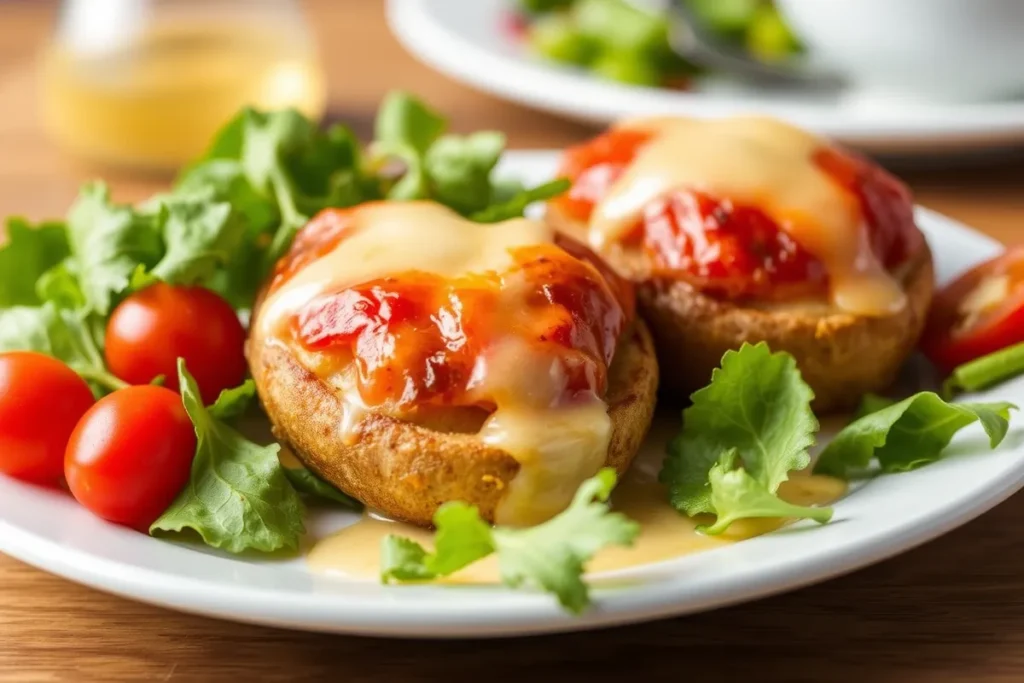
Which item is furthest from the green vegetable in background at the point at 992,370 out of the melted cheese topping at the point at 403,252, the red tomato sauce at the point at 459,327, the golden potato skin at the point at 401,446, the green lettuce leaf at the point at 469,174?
the green lettuce leaf at the point at 469,174

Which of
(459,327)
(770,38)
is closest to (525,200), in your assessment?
(459,327)

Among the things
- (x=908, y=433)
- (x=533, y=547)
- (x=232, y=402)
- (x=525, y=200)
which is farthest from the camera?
(x=525, y=200)

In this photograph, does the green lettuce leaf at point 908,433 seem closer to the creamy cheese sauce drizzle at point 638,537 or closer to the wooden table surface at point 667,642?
the creamy cheese sauce drizzle at point 638,537

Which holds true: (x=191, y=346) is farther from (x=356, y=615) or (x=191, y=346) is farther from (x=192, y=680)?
(x=356, y=615)

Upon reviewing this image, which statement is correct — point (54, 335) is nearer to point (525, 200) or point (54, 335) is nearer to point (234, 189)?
point (234, 189)

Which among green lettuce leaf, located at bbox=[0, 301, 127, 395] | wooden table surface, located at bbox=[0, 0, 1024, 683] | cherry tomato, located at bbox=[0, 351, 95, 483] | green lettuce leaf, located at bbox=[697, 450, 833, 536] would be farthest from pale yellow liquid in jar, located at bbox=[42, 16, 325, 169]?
green lettuce leaf, located at bbox=[697, 450, 833, 536]

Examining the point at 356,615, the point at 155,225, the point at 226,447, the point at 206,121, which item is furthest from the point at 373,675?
the point at 206,121
